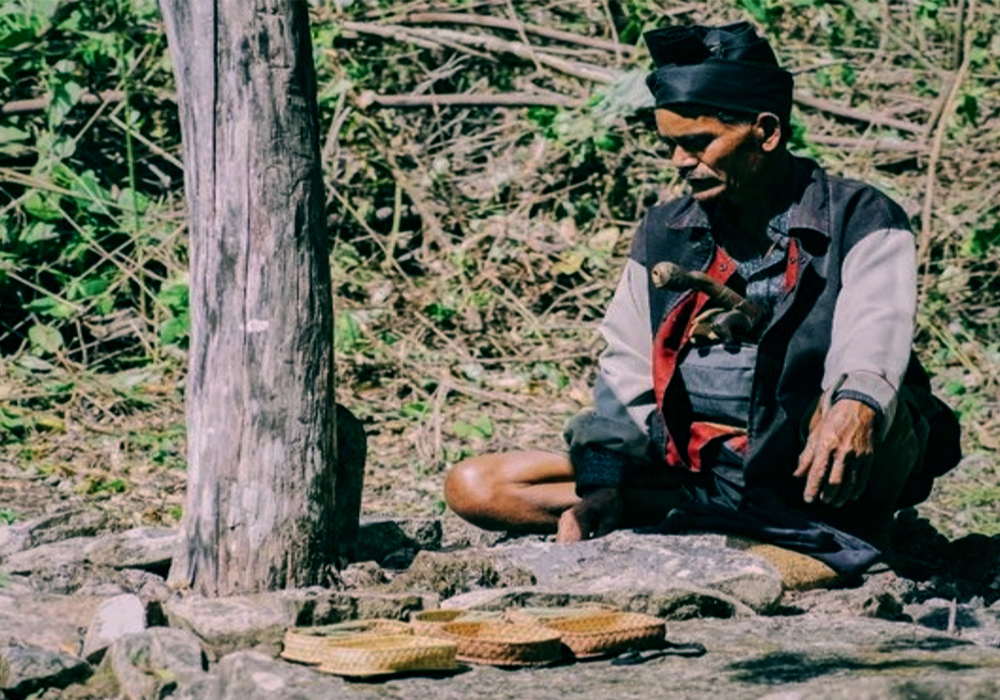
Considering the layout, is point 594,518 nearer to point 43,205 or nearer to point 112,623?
point 112,623

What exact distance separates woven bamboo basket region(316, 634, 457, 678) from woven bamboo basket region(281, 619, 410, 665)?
3 cm

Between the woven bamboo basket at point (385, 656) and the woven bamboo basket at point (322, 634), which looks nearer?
the woven bamboo basket at point (385, 656)

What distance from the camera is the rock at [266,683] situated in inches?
138

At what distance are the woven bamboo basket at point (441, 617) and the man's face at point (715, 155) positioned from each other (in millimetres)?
1305

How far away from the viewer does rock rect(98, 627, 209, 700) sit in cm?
365

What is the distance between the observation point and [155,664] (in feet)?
12.3

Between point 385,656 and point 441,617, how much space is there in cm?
43

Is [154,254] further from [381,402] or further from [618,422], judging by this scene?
[618,422]

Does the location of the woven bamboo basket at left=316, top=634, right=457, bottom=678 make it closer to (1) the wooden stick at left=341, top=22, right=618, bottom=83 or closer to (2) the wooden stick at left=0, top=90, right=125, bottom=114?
(2) the wooden stick at left=0, top=90, right=125, bottom=114

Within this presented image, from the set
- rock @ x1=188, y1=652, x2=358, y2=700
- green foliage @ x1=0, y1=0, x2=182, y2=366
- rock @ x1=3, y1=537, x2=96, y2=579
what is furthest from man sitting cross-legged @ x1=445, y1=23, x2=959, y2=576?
green foliage @ x1=0, y1=0, x2=182, y2=366

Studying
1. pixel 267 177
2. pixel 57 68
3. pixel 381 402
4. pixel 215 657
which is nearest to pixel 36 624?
pixel 215 657

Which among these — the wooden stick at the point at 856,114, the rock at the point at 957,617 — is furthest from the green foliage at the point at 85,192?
the rock at the point at 957,617

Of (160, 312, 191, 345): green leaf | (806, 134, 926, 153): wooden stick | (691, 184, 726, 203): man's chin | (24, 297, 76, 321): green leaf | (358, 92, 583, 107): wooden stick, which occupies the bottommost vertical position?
(160, 312, 191, 345): green leaf

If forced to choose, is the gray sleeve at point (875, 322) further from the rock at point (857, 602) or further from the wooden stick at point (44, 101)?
the wooden stick at point (44, 101)
